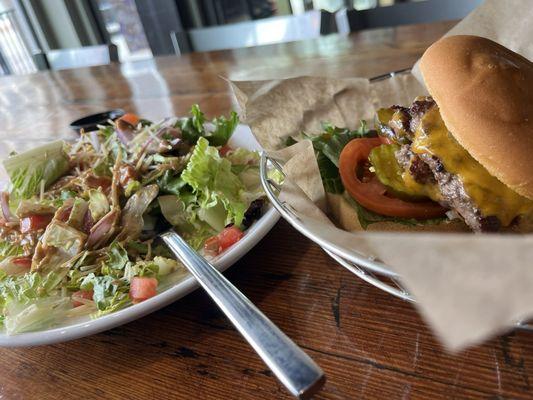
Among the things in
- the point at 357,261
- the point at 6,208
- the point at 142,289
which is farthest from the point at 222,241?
the point at 6,208

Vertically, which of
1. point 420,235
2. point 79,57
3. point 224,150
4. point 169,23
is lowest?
point 169,23

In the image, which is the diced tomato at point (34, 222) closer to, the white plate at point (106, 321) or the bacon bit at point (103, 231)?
the bacon bit at point (103, 231)

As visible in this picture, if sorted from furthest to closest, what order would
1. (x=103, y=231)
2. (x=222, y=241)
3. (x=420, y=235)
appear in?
(x=103, y=231) → (x=222, y=241) → (x=420, y=235)

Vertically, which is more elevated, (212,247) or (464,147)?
(464,147)

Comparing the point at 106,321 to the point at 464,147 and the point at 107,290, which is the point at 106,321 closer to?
the point at 107,290

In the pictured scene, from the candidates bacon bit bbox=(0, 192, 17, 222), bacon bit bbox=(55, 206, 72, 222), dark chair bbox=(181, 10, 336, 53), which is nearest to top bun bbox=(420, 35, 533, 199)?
bacon bit bbox=(55, 206, 72, 222)

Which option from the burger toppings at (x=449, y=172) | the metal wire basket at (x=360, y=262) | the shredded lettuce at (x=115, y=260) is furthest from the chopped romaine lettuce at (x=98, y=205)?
the burger toppings at (x=449, y=172)

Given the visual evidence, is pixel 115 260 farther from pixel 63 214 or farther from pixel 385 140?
pixel 385 140

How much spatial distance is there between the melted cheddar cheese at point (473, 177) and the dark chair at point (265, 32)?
1.91 metres

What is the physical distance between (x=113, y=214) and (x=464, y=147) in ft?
2.36

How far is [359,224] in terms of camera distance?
88 cm

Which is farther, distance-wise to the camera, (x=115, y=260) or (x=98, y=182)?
(x=98, y=182)

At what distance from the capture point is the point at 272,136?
1.07 m

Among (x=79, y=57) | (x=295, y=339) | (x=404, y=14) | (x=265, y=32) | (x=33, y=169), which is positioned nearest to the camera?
(x=295, y=339)
